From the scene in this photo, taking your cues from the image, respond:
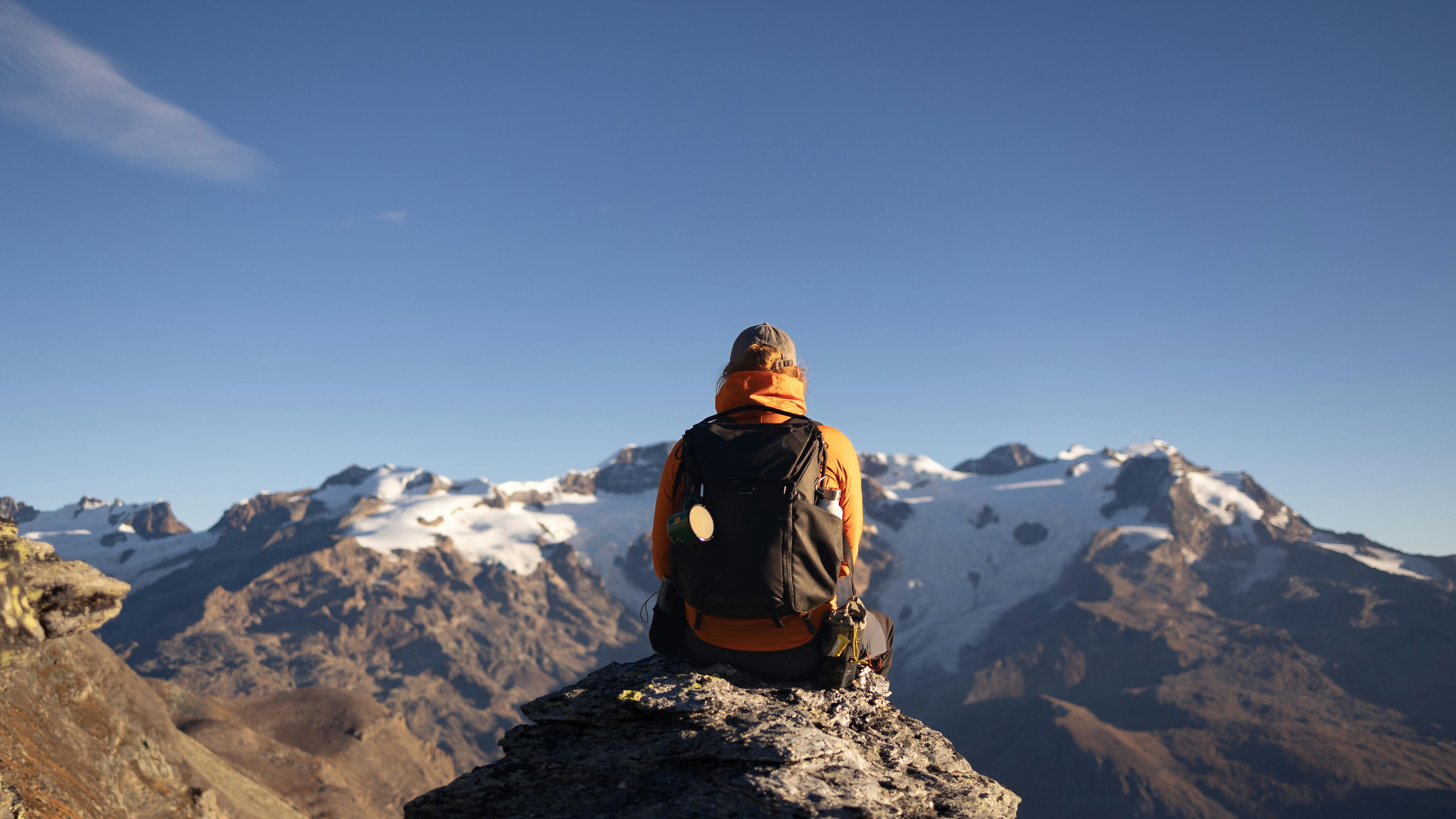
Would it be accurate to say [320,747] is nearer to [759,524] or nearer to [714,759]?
[714,759]

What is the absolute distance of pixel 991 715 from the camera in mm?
162875

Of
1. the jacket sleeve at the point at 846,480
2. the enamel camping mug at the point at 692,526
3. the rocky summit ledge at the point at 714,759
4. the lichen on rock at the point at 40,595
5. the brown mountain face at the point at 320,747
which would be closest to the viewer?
the rocky summit ledge at the point at 714,759

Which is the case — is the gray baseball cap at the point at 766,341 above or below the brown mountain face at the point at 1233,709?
above

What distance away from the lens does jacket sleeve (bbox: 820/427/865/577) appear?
5.67m

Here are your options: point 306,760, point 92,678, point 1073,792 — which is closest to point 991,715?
point 1073,792

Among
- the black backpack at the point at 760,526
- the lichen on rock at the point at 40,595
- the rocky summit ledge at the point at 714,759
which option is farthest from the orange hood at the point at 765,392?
the lichen on rock at the point at 40,595

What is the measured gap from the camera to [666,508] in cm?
604

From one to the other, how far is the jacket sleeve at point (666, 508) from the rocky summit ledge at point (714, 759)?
0.88m

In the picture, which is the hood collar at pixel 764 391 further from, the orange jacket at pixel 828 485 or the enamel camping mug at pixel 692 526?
the enamel camping mug at pixel 692 526

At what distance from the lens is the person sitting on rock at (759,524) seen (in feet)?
17.3

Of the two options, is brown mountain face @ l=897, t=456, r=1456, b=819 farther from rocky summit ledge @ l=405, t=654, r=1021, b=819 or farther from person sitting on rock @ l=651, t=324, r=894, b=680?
person sitting on rock @ l=651, t=324, r=894, b=680

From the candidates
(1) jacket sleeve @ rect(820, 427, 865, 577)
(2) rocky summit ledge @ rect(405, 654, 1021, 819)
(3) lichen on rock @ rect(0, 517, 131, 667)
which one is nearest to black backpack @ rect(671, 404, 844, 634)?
(1) jacket sleeve @ rect(820, 427, 865, 577)

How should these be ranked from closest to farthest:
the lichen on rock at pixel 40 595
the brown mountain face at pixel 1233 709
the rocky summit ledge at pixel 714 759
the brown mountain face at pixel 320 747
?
the rocky summit ledge at pixel 714 759
the lichen on rock at pixel 40 595
the brown mountain face at pixel 320 747
the brown mountain face at pixel 1233 709

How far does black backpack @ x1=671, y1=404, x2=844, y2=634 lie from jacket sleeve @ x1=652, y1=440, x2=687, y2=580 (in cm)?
25
